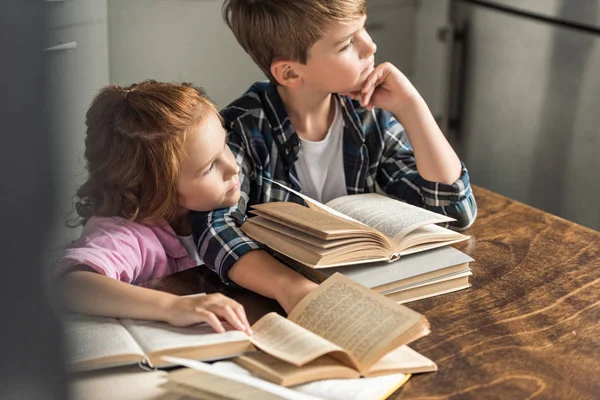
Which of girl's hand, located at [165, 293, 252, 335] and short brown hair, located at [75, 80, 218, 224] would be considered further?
short brown hair, located at [75, 80, 218, 224]

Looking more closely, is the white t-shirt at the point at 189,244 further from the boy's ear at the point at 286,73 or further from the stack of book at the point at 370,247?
the boy's ear at the point at 286,73

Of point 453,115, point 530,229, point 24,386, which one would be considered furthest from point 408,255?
point 453,115

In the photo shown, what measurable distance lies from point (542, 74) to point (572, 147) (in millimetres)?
252

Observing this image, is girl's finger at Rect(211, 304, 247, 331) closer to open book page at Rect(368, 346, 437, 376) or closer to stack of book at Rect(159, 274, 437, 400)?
stack of book at Rect(159, 274, 437, 400)

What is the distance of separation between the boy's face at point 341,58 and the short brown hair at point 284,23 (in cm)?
1

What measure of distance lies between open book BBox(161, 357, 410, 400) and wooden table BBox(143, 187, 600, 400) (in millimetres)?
33

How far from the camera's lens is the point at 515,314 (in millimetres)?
1143

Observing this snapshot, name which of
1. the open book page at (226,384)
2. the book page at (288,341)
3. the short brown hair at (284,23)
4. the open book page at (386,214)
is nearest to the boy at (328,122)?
the short brown hair at (284,23)

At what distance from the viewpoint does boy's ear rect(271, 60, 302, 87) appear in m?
1.46

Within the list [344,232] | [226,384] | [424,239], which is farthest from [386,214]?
[226,384]

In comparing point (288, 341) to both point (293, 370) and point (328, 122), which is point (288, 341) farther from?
point (328, 122)

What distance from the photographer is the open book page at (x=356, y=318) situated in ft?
3.12

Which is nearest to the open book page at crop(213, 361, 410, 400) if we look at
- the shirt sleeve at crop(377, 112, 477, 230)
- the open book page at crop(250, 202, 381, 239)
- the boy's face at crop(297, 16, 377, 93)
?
the open book page at crop(250, 202, 381, 239)

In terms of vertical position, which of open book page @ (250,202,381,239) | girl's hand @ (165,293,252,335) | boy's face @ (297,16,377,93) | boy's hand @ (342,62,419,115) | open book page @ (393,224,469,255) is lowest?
girl's hand @ (165,293,252,335)
